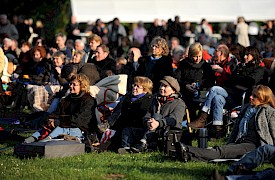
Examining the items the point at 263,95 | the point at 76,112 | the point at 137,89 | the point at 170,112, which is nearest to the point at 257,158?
the point at 263,95

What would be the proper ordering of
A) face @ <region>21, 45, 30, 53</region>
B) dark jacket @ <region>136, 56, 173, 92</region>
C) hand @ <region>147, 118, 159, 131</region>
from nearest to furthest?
1. hand @ <region>147, 118, 159, 131</region>
2. dark jacket @ <region>136, 56, 173, 92</region>
3. face @ <region>21, 45, 30, 53</region>

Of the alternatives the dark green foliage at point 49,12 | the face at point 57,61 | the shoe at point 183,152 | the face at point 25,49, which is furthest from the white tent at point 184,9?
the shoe at point 183,152

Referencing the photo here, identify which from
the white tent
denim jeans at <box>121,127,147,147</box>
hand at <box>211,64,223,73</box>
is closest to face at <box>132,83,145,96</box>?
denim jeans at <box>121,127,147,147</box>

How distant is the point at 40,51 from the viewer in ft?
63.5

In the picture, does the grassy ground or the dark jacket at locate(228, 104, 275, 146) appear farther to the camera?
the dark jacket at locate(228, 104, 275, 146)

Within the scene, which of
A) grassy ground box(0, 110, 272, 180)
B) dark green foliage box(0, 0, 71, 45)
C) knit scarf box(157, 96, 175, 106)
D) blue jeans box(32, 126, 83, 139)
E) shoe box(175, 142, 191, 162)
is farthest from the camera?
dark green foliage box(0, 0, 71, 45)

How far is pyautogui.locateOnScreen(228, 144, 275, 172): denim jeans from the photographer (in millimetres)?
9703

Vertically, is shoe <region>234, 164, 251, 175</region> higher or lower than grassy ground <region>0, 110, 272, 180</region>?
higher

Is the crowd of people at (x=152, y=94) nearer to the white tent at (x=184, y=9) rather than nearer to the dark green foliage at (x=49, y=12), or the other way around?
the white tent at (x=184, y=9)

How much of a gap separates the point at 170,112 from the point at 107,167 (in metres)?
1.81

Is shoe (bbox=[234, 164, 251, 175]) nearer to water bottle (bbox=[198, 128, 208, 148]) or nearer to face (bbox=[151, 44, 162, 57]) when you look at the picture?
water bottle (bbox=[198, 128, 208, 148])

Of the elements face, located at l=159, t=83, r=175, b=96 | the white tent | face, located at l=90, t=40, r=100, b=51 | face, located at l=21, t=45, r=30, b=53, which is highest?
the white tent

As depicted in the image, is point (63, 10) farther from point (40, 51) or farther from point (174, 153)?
point (174, 153)

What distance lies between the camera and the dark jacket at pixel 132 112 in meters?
12.7
